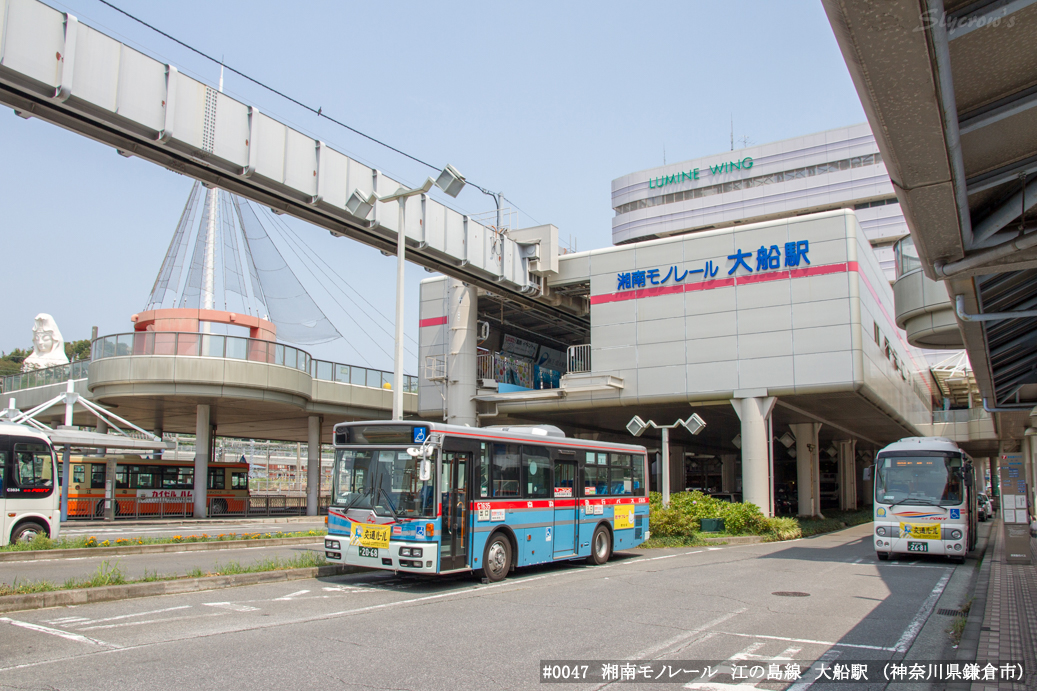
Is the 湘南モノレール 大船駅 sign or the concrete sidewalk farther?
the 湘南モノレール 大船駅 sign

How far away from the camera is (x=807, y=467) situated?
36.0 metres

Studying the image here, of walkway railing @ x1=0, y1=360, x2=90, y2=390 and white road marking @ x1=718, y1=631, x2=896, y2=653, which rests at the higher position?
walkway railing @ x1=0, y1=360, x2=90, y2=390

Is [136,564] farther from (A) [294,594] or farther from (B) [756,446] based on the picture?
(B) [756,446]

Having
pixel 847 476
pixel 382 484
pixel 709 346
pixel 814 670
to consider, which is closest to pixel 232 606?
pixel 382 484

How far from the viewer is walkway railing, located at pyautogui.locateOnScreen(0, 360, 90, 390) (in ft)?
121

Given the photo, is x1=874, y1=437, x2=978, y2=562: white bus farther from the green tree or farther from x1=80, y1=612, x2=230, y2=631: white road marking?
the green tree

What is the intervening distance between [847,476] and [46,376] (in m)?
48.4

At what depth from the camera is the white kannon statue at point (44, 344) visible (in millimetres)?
47156

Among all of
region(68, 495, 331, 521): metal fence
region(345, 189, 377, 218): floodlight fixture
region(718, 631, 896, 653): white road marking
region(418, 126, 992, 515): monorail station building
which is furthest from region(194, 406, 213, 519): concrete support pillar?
region(718, 631, 896, 653): white road marking

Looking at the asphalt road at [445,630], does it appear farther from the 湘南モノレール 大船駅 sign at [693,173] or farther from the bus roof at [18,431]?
the 湘南モノレール 大船駅 sign at [693,173]

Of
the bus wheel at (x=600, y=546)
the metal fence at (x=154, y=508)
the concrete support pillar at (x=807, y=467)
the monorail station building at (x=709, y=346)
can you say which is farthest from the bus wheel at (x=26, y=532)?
the concrete support pillar at (x=807, y=467)

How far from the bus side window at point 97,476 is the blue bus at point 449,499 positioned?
24.5m

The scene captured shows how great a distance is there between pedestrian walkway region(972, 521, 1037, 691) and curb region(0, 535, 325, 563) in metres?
15.6

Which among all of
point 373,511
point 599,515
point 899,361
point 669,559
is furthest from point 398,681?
point 899,361
